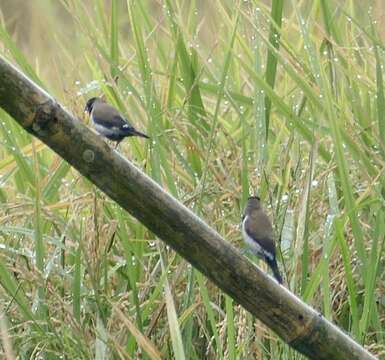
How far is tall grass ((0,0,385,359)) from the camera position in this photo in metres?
2.07

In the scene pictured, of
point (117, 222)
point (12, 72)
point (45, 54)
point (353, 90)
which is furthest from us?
point (45, 54)

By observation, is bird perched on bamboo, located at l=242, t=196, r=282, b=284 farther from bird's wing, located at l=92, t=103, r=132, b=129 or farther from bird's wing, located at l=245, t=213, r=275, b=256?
bird's wing, located at l=92, t=103, r=132, b=129

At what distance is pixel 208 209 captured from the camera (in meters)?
2.34

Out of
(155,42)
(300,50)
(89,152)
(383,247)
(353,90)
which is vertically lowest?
(383,247)

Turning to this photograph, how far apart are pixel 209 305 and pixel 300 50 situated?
1.04m

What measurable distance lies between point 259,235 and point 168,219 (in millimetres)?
611

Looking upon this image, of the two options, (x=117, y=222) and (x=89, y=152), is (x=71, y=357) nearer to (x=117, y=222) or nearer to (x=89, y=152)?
(x=117, y=222)

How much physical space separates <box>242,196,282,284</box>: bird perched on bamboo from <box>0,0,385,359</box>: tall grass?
18cm

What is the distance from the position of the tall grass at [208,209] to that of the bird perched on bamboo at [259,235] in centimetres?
18

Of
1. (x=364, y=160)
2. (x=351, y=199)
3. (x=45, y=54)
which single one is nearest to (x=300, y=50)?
(x=364, y=160)

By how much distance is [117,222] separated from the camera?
7.33ft

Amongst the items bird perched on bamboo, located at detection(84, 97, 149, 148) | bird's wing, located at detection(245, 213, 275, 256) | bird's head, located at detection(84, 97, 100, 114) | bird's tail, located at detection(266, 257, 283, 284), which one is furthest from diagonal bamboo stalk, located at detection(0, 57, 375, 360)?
bird's head, located at detection(84, 97, 100, 114)

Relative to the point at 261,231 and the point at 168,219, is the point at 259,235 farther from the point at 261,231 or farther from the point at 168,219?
the point at 168,219

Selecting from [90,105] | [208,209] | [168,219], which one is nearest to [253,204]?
[208,209]
